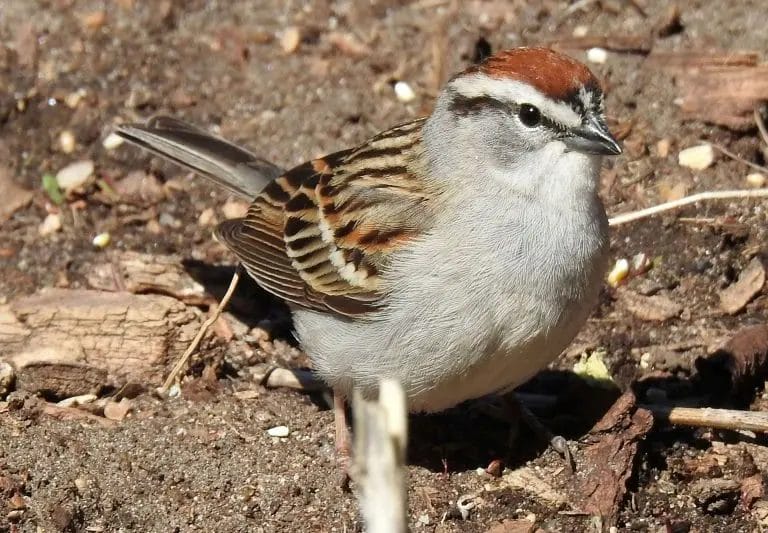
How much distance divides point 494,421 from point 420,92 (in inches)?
86.2

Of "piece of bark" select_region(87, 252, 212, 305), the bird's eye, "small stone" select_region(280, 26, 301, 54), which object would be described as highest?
"small stone" select_region(280, 26, 301, 54)

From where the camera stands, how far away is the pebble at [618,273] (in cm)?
559

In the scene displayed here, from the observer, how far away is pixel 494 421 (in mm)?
5164

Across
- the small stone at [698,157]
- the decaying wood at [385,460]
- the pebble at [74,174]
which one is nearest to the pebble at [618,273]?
the small stone at [698,157]

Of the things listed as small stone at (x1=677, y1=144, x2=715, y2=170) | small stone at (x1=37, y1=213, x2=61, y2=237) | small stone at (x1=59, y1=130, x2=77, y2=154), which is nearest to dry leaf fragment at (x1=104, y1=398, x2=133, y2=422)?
small stone at (x1=37, y1=213, x2=61, y2=237)

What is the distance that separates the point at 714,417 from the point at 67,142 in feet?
11.9

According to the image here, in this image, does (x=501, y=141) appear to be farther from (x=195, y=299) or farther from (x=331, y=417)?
(x=195, y=299)

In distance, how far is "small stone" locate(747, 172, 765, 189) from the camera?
5914 millimetres

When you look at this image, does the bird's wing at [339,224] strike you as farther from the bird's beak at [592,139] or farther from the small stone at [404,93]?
the small stone at [404,93]

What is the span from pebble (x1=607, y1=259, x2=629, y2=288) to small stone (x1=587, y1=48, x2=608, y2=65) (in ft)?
4.59

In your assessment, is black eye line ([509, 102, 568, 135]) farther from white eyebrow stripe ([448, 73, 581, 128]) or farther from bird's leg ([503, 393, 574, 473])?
bird's leg ([503, 393, 574, 473])

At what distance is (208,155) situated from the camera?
5.69 metres

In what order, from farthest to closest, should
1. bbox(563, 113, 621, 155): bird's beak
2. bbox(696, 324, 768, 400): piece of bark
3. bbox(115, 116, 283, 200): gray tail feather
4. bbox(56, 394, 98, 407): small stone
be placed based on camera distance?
bbox(115, 116, 283, 200): gray tail feather < bbox(56, 394, 98, 407): small stone < bbox(696, 324, 768, 400): piece of bark < bbox(563, 113, 621, 155): bird's beak

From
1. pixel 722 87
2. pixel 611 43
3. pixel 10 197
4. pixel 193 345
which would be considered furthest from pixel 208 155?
pixel 722 87
